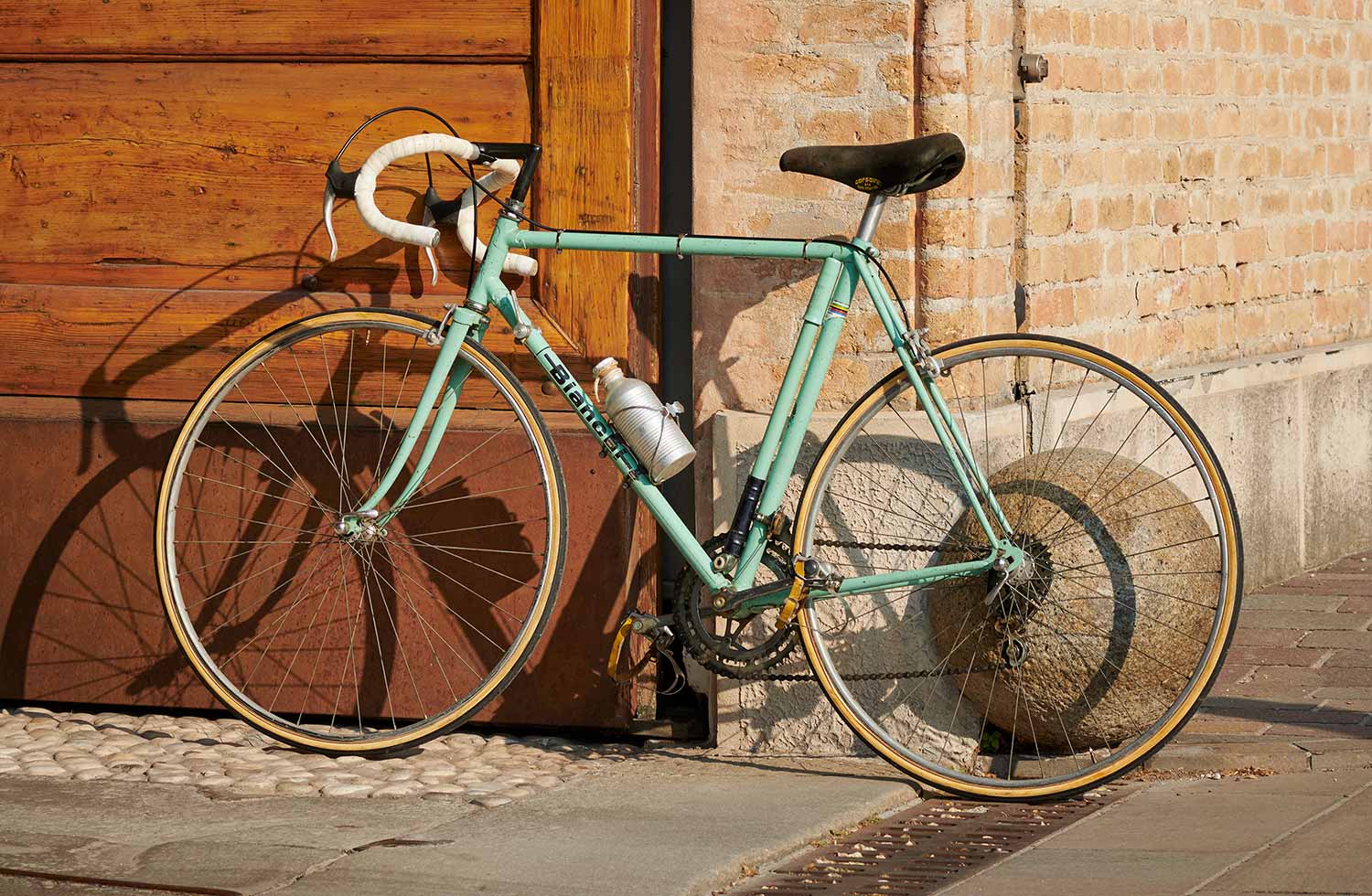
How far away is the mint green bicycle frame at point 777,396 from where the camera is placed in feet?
14.9

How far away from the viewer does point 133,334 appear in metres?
5.41

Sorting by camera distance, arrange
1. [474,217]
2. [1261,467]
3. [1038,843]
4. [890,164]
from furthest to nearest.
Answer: [1261,467]
[474,217]
[890,164]
[1038,843]

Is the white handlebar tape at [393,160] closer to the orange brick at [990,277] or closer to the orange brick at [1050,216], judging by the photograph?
the orange brick at [990,277]

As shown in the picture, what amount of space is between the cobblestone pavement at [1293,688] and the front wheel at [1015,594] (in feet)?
1.11

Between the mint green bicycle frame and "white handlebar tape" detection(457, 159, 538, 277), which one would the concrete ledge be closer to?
the mint green bicycle frame

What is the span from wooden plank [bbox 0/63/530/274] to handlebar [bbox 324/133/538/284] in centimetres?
10

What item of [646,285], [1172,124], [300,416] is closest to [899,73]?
[646,285]

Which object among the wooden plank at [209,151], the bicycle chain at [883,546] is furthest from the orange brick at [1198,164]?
the wooden plank at [209,151]

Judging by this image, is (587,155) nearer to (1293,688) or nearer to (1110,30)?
(1110,30)

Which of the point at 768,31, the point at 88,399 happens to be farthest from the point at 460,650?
the point at 768,31

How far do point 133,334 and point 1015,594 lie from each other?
260cm

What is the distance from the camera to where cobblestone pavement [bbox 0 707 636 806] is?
471 cm

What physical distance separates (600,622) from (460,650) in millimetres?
410

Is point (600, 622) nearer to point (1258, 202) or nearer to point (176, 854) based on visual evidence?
point (176, 854)
